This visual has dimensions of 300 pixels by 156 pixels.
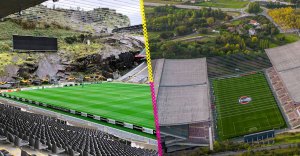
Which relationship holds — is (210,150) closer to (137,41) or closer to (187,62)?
(187,62)

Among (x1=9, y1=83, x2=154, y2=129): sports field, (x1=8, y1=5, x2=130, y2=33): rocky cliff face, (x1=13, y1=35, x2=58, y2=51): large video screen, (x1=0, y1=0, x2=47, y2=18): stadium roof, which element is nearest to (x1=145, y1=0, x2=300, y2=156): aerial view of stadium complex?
(x1=0, y1=0, x2=47, y2=18): stadium roof

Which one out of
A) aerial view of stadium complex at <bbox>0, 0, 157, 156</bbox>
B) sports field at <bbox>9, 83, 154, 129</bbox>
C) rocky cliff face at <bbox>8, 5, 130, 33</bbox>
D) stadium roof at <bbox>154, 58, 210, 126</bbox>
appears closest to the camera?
stadium roof at <bbox>154, 58, 210, 126</bbox>

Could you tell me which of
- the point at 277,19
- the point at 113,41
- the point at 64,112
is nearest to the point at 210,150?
the point at 277,19

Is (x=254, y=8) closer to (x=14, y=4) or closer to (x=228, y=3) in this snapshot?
(x=228, y=3)

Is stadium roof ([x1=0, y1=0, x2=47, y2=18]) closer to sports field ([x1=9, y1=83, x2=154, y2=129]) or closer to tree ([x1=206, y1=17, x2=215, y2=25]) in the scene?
sports field ([x1=9, y1=83, x2=154, y2=129])

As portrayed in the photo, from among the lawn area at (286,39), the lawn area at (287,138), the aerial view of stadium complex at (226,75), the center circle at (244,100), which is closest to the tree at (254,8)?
the aerial view of stadium complex at (226,75)

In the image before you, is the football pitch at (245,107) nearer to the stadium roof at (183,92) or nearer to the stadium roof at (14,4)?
the stadium roof at (183,92)

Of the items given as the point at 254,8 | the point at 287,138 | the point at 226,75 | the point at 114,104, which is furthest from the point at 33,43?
the point at 287,138
